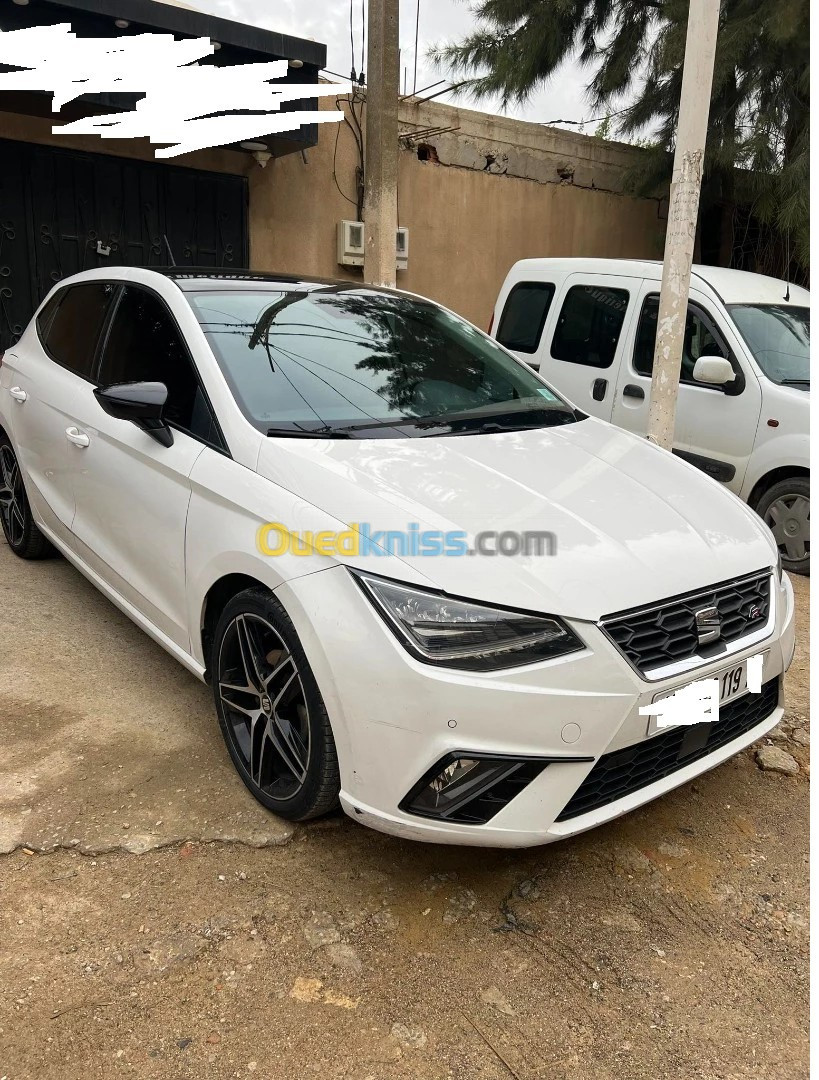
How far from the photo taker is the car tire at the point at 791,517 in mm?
4945

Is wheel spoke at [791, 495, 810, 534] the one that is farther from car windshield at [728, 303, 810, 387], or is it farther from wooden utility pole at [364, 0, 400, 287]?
wooden utility pole at [364, 0, 400, 287]

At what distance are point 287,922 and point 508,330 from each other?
207 inches

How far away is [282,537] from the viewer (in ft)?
7.41

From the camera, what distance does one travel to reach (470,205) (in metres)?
9.91

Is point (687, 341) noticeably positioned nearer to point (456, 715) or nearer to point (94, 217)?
point (456, 715)

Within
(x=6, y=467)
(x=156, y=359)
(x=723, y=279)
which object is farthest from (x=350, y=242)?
(x=156, y=359)

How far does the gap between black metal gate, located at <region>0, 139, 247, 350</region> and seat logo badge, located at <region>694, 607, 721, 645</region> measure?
7101mm

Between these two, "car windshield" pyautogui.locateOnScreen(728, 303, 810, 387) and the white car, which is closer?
the white car

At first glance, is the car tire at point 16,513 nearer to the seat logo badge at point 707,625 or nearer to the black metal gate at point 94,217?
the seat logo badge at point 707,625

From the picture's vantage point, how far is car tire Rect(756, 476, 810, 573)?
16.2 ft

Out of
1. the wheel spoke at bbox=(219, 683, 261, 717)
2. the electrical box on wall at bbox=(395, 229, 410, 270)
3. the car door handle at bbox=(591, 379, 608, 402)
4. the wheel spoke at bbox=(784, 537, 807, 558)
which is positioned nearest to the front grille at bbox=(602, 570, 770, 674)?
the wheel spoke at bbox=(219, 683, 261, 717)

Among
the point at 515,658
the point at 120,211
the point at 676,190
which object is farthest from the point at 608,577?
the point at 120,211

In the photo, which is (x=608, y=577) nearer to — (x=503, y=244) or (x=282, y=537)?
(x=282, y=537)

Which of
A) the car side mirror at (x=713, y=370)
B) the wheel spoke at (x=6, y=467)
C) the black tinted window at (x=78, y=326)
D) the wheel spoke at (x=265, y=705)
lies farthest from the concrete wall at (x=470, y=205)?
the wheel spoke at (x=265, y=705)
